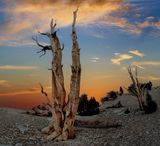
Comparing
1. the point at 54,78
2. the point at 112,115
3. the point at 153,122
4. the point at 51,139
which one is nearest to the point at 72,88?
the point at 54,78

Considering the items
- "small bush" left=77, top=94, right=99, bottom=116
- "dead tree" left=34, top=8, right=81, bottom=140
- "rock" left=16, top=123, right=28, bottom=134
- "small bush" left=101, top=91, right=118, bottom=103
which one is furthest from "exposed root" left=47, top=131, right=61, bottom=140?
"small bush" left=101, top=91, right=118, bottom=103

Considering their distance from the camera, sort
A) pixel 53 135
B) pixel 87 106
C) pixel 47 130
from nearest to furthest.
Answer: pixel 53 135 < pixel 47 130 < pixel 87 106

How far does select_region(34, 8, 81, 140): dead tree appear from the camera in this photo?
57.2ft

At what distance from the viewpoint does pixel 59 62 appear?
1795 cm

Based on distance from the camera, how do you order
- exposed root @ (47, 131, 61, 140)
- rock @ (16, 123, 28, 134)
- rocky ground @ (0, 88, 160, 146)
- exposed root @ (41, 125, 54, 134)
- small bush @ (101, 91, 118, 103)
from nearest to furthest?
rocky ground @ (0, 88, 160, 146) < exposed root @ (47, 131, 61, 140) < rock @ (16, 123, 28, 134) < exposed root @ (41, 125, 54, 134) < small bush @ (101, 91, 118, 103)

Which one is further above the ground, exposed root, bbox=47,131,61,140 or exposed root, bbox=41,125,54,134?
exposed root, bbox=41,125,54,134

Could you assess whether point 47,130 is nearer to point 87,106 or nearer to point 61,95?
point 61,95

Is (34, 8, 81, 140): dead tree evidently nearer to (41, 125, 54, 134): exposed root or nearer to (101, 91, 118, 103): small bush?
(41, 125, 54, 134): exposed root

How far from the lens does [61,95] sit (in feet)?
58.6

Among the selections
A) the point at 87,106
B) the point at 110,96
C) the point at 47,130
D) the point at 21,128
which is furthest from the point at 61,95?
the point at 110,96

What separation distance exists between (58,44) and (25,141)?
14.5ft

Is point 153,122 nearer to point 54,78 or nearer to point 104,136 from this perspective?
point 104,136

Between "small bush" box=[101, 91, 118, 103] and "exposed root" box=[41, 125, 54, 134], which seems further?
"small bush" box=[101, 91, 118, 103]

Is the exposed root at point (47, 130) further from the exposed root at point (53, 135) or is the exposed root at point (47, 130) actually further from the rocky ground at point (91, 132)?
the exposed root at point (53, 135)
